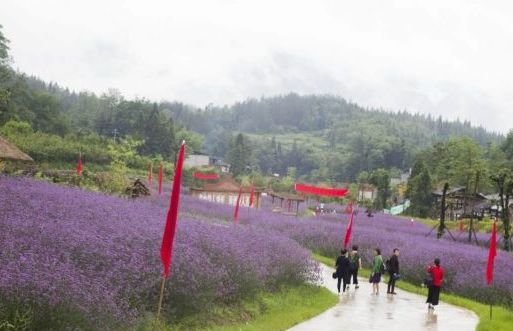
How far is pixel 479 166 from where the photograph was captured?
A: 7694cm

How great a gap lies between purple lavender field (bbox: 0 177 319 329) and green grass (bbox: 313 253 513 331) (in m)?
5.37

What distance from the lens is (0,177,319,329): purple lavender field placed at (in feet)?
24.0

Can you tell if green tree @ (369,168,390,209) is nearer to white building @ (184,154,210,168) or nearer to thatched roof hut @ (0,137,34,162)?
white building @ (184,154,210,168)

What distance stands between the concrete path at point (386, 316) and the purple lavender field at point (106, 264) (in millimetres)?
1769

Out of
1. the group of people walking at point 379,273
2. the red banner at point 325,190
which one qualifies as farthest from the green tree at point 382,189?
the group of people walking at point 379,273

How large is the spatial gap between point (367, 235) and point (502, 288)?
34.7 ft

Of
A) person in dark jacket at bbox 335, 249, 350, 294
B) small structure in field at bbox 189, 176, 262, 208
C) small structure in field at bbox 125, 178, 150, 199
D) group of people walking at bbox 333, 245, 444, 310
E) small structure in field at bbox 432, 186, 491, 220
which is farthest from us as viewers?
small structure in field at bbox 432, 186, 491, 220

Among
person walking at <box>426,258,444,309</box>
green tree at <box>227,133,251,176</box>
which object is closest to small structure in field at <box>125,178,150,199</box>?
person walking at <box>426,258,444,309</box>

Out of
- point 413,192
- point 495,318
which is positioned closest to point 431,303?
point 495,318

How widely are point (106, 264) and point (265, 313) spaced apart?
5600mm

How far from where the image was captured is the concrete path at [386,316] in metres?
14.1

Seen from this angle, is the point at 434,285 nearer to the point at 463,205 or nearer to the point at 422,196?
the point at 463,205

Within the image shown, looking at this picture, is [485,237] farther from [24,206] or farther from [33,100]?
[33,100]

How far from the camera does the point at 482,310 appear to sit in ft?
60.4
